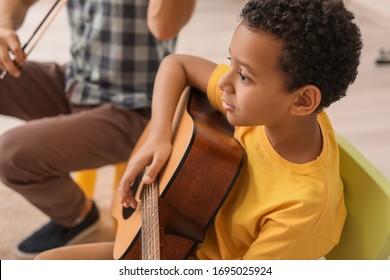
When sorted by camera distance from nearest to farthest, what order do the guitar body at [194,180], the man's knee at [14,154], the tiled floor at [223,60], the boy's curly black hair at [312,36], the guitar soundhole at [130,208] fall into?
1. the boy's curly black hair at [312,36]
2. the guitar body at [194,180]
3. the guitar soundhole at [130,208]
4. the man's knee at [14,154]
5. the tiled floor at [223,60]

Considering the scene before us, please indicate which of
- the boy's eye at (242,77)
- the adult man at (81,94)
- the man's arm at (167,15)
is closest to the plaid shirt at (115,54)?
the adult man at (81,94)

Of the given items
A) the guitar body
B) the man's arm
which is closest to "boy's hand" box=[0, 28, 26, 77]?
the man's arm

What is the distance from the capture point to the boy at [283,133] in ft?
2.15

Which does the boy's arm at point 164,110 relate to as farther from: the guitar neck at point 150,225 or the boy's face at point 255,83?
the boy's face at point 255,83

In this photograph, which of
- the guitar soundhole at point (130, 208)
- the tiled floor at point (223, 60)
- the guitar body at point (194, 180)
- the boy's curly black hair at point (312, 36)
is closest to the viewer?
the boy's curly black hair at point (312, 36)

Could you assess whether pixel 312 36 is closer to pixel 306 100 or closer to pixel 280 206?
pixel 306 100

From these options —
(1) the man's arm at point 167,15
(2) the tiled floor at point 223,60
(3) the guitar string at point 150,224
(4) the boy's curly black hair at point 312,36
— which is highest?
(4) the boy's curly black hair at point 312,36

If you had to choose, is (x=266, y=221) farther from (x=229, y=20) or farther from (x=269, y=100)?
(x=229, y=20)

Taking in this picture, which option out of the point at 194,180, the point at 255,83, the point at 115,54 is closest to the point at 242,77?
the point at 255,83

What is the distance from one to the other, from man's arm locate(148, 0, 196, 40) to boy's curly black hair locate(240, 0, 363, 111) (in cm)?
34

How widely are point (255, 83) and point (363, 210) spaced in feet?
0.88

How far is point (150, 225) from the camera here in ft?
2.54

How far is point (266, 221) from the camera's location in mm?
760
